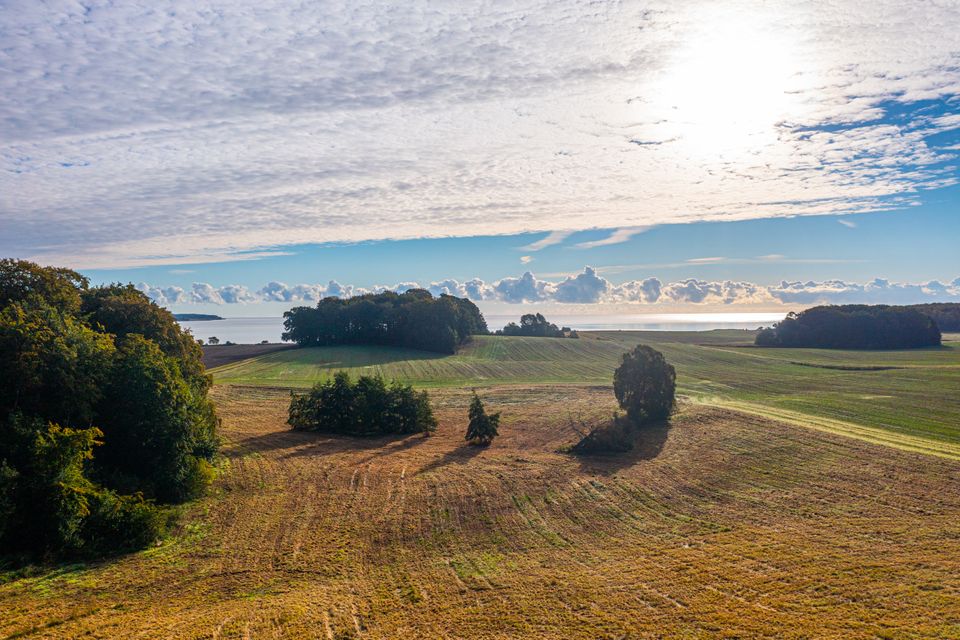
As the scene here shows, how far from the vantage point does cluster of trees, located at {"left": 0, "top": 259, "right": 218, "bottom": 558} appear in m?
23.1

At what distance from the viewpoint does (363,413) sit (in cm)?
5272

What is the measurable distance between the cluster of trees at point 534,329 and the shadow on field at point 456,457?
10781 centimetres

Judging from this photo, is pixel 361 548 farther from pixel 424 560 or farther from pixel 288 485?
pixel 288 485

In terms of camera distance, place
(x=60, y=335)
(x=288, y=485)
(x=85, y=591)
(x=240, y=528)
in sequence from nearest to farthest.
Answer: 1. (x=85, y=591)
2. (x=240, y=528)
3. (x=60, y=335)
4. (x=288, y=485)

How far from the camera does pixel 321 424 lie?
53.0 meters

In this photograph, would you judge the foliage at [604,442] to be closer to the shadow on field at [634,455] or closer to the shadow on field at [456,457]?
the shadow on field at [634,455]

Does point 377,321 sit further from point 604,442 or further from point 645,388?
point 604,442

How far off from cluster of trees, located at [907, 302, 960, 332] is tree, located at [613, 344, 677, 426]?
146m

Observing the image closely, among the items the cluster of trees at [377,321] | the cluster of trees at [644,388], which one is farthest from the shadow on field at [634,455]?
the cluster of trees at [377,321]

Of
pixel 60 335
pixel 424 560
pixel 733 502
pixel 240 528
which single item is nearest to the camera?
pixel 424 560

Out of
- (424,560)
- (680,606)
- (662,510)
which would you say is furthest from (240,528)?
(662,510)

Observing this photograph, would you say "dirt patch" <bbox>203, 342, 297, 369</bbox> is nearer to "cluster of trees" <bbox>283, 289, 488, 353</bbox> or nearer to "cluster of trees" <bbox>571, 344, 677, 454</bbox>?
"cluster of trees" <bbox>283, 289, 488, 353</bbox>

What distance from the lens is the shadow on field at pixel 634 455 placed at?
39.3 m

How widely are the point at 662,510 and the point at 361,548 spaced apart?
16.1 m
